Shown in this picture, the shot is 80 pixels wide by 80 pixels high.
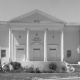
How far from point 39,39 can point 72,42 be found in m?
5.50

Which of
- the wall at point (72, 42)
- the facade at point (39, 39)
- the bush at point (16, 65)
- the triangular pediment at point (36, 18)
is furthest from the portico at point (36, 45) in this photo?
the bush at point (16, 65)

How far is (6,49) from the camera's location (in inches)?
1118

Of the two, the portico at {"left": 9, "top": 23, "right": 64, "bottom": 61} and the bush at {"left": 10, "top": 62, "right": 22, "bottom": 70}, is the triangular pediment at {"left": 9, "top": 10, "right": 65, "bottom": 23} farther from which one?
the bush at {"left": 10, "top": 62, "right": 22, "bottom": 70}

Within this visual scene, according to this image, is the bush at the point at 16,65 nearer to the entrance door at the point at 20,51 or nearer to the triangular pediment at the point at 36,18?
the entrance door at the point at 20,51

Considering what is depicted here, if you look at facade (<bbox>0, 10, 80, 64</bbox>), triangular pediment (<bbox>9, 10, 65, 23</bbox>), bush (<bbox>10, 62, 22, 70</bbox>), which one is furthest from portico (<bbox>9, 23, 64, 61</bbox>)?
bush (<bbox>10, 62, 22, 70</bbox>)

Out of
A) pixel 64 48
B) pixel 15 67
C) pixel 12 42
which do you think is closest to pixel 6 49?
pixel 12 42

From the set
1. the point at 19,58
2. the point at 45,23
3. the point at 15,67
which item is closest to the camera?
the point at 15,67

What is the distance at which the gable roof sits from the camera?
26.5 meters

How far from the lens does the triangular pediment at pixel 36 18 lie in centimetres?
2653

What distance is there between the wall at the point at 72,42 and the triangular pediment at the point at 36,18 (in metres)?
3.45

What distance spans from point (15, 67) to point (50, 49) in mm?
6991

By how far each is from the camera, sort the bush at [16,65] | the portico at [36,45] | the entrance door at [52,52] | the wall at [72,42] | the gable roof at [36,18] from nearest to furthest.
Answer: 1. the bush at [16,65]
2. the gable roof at [36,18]
3. the portico at [36,45]
4. the entrance door at [52,52]
5. the wall at [72,42]

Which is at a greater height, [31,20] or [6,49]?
[31,20]

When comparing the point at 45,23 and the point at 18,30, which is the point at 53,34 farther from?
the point at 18,30
